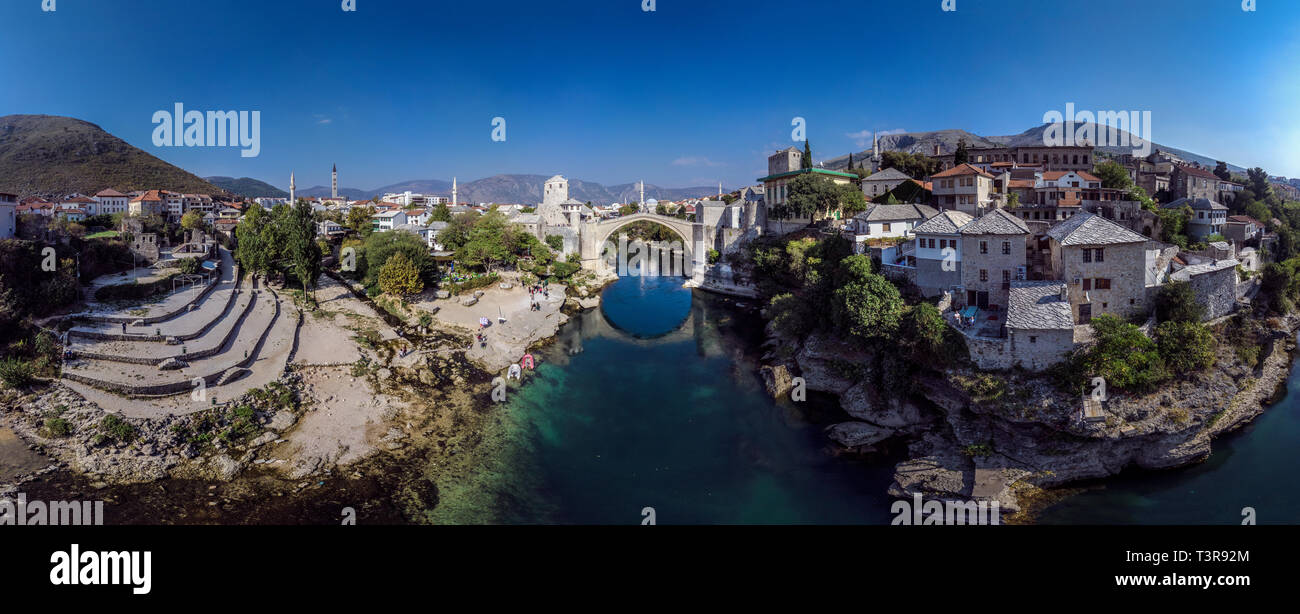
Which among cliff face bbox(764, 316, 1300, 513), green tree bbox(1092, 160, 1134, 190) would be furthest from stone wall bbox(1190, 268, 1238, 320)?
green tree bbox(1092, 160, 1134, 190)

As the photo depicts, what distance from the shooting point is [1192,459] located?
17.1 metres

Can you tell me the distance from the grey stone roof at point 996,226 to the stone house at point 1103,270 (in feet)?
5.44

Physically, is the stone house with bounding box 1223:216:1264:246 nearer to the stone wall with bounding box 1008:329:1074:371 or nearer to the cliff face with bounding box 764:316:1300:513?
the cliff face with bounding box 764:316:1300:513

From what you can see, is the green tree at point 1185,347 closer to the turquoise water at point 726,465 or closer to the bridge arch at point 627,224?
the turquoise water at point 726,465

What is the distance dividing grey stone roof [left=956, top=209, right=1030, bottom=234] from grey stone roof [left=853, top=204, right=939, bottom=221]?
9.57m

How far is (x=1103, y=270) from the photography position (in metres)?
18.6

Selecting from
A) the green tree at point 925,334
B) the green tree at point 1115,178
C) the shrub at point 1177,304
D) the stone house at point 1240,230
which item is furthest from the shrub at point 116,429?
the green tree at point 1115,178

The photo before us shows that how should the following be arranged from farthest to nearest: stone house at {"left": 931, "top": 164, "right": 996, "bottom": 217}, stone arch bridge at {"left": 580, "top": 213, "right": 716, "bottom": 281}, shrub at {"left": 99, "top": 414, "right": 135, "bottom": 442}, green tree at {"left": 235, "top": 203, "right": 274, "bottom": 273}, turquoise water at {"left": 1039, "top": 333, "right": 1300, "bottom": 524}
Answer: stone arch bridge at {"left": 580, "top": 213, "right": 716, "bottom": 281} → green tree at {"left": 235, "top": 203, "right": 274, "bottom": 273} → stone house at {"left": 931, "top": 164, "right": 996, "bottom": 217} → shrub at {"left": 99, "top": 414, "right": 135, "bottom": 442} → turquoise water at {"left": 1039, "top": 333, "right": 1300, "bottom": 524}

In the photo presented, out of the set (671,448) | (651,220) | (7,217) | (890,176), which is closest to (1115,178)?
(890,176)

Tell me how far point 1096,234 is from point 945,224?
500 centimetres

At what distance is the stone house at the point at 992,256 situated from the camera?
20547mm

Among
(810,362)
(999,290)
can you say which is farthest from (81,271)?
(999,290)

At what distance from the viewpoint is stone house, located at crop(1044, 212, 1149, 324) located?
18.3 meters
